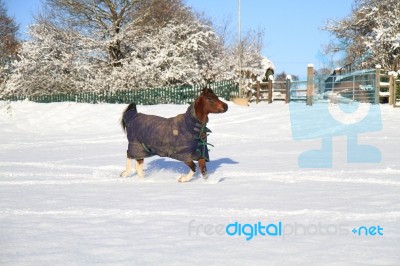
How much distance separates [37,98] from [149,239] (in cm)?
2737

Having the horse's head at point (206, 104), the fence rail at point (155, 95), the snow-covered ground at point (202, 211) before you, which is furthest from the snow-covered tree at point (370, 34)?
the horse's head at point (206, 104)

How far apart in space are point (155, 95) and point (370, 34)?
21.2 m

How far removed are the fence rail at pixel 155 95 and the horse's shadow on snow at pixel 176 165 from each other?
54.3 feet

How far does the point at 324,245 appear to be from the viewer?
3.08 m

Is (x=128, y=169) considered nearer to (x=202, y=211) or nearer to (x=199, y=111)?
(x=199, y=111)

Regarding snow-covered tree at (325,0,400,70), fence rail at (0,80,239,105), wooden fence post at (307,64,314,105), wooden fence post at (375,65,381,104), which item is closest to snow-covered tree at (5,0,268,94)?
fence rail at (0,80,239,105)

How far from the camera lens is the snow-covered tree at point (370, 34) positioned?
106ft

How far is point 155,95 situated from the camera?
83.8 ft

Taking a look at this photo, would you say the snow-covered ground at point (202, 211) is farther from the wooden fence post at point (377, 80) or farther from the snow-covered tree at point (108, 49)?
the snow-covered tree at point (108, 49)

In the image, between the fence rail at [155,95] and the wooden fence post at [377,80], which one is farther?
the fence rail at [155,95]

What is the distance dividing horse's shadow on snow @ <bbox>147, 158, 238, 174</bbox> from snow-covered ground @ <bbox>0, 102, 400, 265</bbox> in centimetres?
3

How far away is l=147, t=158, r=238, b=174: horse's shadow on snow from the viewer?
7590mm

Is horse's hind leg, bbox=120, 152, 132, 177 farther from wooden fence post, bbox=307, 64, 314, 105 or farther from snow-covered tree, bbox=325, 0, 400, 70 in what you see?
snow-covered tree, bbox=325, 0, 400, 70

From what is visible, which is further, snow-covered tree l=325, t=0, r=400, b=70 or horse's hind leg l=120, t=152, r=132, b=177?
snow-covered tree l=325, t=0, r=400, b=70
